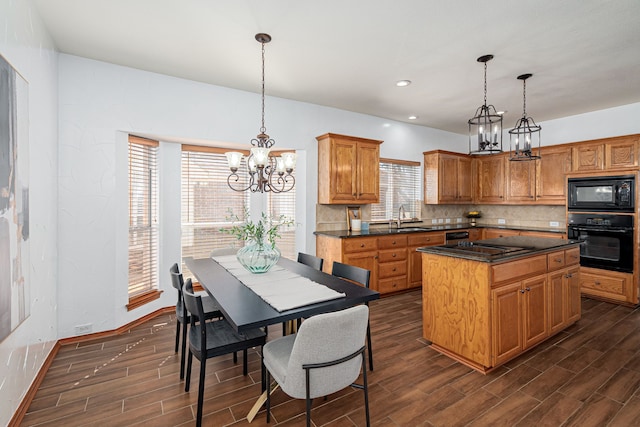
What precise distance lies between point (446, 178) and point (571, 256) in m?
2.69

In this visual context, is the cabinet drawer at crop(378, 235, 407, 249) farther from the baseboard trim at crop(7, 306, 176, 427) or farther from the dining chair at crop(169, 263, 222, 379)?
the baseboard trim at crop(7, 306, 176, 427)

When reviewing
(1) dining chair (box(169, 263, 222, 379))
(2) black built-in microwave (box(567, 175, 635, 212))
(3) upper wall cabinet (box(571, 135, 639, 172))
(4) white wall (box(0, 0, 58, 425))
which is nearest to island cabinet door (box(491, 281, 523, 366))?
(1) dining chair (box(169, 263, 222, 379))

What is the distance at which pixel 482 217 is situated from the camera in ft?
21.2

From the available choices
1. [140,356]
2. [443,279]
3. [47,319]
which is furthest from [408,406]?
[47,319]

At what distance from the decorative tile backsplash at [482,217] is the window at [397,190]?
18 centimetres

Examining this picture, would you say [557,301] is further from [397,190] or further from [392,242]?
[397,190]

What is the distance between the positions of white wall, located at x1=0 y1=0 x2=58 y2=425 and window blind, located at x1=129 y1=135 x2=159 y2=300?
0.68 metres

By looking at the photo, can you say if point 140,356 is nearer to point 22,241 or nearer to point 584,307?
point 22,241

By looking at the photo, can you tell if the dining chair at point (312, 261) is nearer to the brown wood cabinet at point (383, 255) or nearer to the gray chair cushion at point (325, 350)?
the brown wood cabinet at point (383, 255)

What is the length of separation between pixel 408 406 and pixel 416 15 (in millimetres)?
2862

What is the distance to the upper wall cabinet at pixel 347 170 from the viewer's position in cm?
437

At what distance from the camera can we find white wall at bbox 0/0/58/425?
1.83 metres

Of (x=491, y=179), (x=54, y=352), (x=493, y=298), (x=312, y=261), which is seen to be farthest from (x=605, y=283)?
(x=54, y=352)

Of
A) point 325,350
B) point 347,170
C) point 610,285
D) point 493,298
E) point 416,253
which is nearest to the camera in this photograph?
point 325,350
